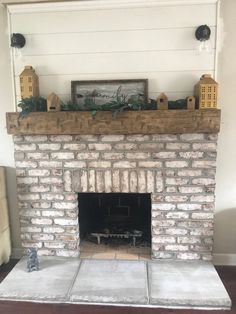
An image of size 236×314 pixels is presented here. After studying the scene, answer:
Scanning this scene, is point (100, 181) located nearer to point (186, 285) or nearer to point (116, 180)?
point (116, 180)

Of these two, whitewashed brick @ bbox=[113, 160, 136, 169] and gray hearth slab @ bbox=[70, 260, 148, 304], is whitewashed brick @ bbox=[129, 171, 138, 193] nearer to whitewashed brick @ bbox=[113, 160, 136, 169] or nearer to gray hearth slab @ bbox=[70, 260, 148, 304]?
whitewashed brick @ bbox=[113, 160, 136, 169]

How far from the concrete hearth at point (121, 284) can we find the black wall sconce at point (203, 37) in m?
1.74

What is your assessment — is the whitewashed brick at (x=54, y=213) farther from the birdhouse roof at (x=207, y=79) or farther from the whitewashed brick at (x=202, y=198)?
the birdhouse roof at (x=207, y=79)

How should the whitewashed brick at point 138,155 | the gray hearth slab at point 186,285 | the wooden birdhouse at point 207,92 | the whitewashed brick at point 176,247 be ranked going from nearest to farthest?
the gray hearth slab at point 186,285 → the wooden birdhouse at point 207,92 → the whitewashed brick at point 138,155 → the whitewashed brick at point 176,247

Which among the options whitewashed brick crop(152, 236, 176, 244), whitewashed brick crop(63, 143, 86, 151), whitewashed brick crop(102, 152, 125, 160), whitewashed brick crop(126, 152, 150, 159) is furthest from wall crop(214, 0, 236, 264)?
whitewashed brick crop(63, 143, 86, 151)

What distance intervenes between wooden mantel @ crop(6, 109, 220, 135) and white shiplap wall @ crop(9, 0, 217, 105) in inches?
9.7

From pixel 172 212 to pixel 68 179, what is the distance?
3.00 feet

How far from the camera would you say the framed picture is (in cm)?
241

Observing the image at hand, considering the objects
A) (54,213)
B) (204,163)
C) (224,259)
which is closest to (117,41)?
(204,163)

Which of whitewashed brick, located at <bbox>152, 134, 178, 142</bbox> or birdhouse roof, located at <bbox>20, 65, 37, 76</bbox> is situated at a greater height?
birdhouse roof, located at <bbox>20, 65, 37, 76</bbox>

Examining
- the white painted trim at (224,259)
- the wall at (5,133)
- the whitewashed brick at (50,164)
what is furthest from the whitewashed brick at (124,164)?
the white painted trim at (224,259)

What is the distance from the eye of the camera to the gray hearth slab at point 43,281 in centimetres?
212

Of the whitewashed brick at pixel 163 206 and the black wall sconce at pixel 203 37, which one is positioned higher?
the black wall sconce at pixel 203 37

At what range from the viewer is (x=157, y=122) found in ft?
7.57
